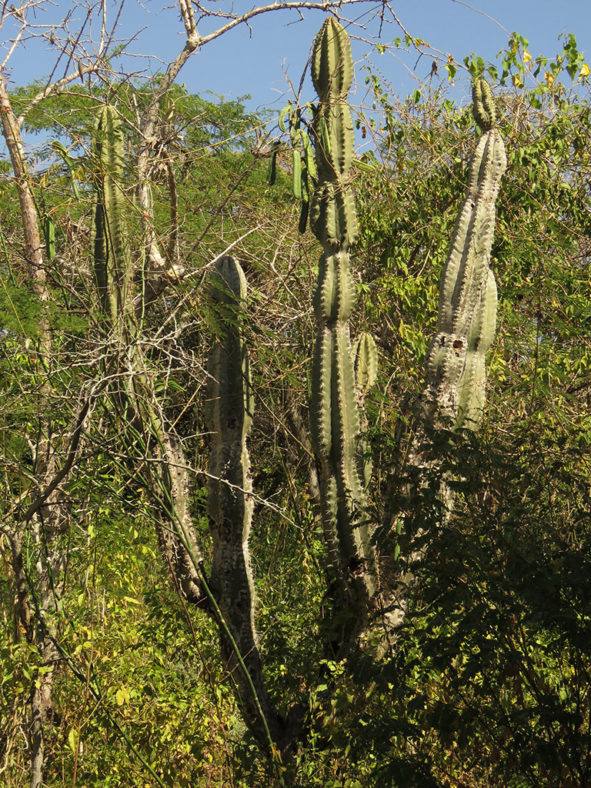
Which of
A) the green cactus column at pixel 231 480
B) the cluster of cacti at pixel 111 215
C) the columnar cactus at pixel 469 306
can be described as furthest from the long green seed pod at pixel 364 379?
the cluster of cacti at pixel 111 215

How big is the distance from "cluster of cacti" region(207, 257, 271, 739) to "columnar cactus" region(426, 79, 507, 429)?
1.00 metres

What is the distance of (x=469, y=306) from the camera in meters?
4.42

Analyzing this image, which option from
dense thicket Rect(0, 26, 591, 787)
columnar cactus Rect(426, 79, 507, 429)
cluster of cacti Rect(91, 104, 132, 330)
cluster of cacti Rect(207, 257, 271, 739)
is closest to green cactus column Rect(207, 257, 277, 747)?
cluster of cacti Rect(207, 257, 271, 739)

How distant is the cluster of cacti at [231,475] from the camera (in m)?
4.07

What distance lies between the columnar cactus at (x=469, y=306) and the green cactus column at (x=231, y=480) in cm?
100

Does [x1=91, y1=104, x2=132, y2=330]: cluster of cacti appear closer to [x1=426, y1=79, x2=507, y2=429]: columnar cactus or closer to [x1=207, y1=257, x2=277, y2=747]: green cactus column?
[x1=207, y1=257, x2=277, y2=747]: green cactus column

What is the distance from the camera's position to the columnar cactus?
4371mm

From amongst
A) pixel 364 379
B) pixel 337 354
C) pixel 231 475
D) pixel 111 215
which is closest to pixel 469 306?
pixel 364 379

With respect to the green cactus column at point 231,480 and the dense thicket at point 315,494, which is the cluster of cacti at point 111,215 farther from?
the green cactus column at point 231,480

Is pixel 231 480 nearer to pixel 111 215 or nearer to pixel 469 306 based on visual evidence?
pixel 111 215

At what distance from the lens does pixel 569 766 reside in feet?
8.55

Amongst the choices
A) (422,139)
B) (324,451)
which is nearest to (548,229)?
(422,139)

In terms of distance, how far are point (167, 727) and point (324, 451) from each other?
142 cm

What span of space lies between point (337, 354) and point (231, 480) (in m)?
0.82
